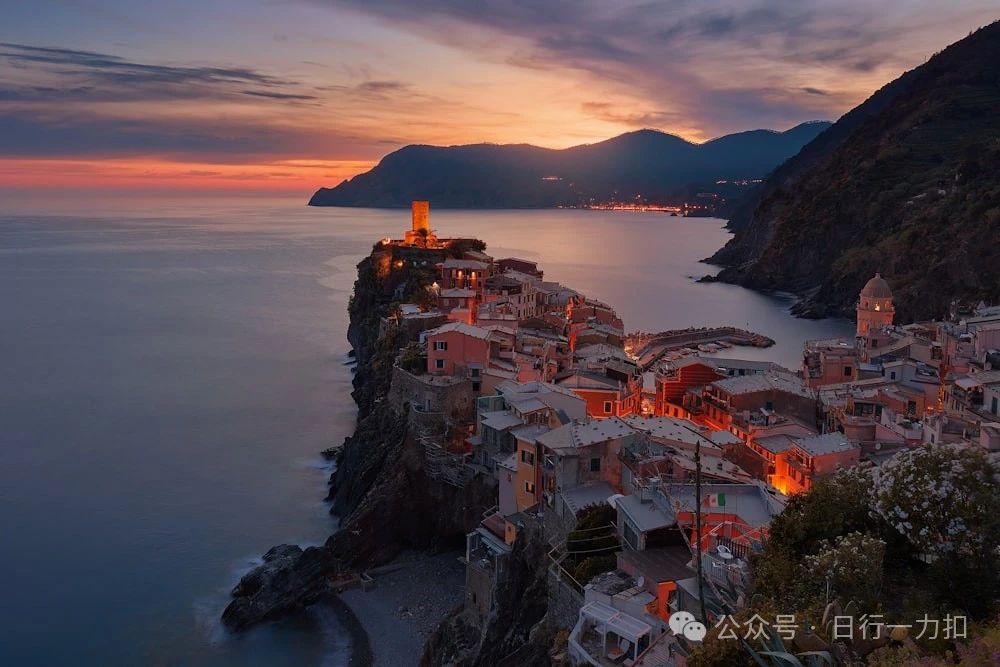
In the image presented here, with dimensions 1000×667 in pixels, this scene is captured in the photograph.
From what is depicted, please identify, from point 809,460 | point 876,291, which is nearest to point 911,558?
point 809,460

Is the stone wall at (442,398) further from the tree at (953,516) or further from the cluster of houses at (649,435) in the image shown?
the tree at (953,516)

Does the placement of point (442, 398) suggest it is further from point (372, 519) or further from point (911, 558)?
point (911, 558)

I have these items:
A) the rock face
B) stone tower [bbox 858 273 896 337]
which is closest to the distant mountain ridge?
stone tower [bbox 858 273 896 337]

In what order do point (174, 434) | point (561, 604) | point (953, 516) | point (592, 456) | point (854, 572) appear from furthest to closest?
point (174, 434), point (592, 456), point (561, 604), point (953, 516), point (854, 572)

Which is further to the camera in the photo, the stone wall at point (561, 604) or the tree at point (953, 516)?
the stone wall at point (561, 604)

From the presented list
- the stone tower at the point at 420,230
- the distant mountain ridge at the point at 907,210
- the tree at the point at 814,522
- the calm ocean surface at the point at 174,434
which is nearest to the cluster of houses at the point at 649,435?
the tree at the point at 814,522

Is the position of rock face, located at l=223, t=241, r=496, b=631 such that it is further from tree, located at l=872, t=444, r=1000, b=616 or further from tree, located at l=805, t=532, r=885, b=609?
tree, located at l=805, t=532, r=885, b=609

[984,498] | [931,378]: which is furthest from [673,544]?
[931,378]
